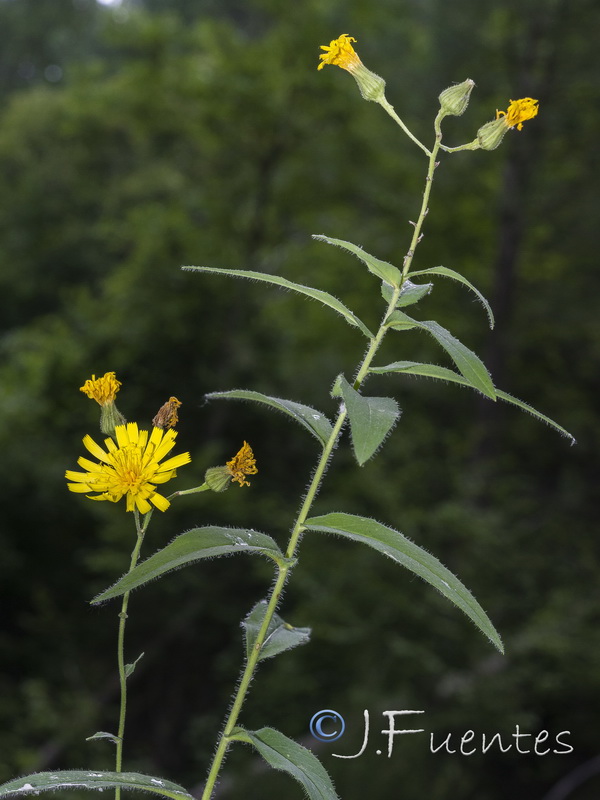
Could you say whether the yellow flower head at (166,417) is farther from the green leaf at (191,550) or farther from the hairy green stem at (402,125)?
the hairy green stem at (402,125)

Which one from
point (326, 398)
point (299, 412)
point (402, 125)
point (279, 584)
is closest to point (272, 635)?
point (279, 584)

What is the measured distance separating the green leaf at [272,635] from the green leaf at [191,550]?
8 cm

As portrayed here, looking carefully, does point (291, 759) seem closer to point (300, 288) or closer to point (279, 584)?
point (279, 584)

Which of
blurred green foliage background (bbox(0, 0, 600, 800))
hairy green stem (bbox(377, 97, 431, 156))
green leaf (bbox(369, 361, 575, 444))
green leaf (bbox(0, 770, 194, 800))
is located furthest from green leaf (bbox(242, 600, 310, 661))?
blurred green foliage background (bbox(0, 0, 600, 800))

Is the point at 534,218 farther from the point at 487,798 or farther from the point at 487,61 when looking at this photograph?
the point at 487,798

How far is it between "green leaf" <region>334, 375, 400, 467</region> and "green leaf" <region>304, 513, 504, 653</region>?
8 centimetres

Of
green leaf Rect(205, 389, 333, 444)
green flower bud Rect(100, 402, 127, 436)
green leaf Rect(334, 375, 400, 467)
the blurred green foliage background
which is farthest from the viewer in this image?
the blurred green foliage background

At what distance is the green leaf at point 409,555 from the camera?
583 mm

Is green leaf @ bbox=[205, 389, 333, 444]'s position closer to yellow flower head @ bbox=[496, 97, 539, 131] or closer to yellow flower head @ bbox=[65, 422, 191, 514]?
yellow flower head @ bbox=[65, 422, 191, 514]

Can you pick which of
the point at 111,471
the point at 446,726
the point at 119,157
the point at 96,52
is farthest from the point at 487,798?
the point at 96,52

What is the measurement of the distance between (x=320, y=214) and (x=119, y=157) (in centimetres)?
466

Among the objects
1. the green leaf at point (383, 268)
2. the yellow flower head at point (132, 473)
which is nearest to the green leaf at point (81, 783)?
the yellow flower head at point (132, 473)

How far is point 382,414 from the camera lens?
60 centimetres

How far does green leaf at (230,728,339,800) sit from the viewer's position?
2.00 ft
